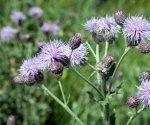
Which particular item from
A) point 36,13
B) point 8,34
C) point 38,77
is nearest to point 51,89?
point 8,34

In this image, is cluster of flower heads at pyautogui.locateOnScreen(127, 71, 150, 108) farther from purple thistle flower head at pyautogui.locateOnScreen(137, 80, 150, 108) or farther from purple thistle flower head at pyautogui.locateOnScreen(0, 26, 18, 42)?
purple thistle flower head at pyautogui.locateOnScreen(0, 26, 18, 42)

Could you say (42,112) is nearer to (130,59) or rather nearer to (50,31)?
(50,31)

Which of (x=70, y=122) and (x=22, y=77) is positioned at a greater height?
(x=22, y=77)

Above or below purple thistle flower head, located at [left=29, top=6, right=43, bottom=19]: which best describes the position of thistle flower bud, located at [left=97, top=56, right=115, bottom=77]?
below

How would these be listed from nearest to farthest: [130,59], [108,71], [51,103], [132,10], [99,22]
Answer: [108,71] → [99,22] → [51,103] → [130,59] → [132,10]

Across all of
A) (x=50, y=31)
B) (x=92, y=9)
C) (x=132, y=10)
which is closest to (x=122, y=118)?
(x=50, y=31)

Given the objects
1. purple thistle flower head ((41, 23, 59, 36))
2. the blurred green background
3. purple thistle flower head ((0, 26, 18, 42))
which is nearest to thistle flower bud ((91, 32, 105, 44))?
the blurred green background
